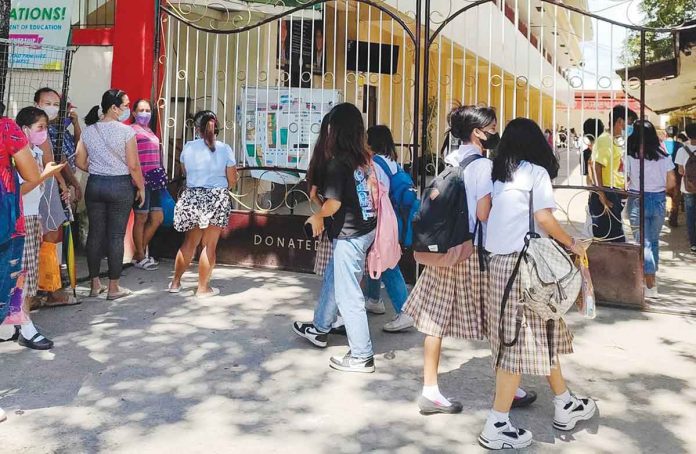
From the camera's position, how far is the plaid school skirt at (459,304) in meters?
3.57

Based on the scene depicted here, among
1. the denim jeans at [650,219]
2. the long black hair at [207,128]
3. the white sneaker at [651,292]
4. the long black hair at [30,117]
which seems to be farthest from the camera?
the white sneaker at [651,292]

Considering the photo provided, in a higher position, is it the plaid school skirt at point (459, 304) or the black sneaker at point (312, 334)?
the plaid school skirt at point (459, 304)

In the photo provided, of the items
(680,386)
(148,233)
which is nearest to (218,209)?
(148,233)

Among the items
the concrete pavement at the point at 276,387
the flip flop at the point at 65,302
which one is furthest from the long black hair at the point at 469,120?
the flip flop at the point at 65,302

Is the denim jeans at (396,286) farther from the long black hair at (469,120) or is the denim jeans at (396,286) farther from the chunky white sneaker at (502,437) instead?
the chunky white sneaker at (502,437)

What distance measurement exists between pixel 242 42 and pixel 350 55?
162 cm

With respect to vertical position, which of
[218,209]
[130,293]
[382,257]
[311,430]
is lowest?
[311,430]

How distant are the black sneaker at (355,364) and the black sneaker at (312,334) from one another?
401 millimetres

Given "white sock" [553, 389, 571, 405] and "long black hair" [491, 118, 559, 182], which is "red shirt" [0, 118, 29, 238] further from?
"white sock" [553, 389, 571, 405]

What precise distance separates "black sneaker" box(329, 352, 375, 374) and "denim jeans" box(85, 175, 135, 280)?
251 centimetres

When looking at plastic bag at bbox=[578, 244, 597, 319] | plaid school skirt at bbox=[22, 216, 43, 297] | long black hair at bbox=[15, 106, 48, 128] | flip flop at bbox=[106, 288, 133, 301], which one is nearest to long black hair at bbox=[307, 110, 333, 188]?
plastic bag at bbox=[578, 244, 597, 319]

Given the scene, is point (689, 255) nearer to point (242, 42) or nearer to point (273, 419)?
point (242, 42)

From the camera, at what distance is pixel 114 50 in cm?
720

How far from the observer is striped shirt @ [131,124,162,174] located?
6621mm
